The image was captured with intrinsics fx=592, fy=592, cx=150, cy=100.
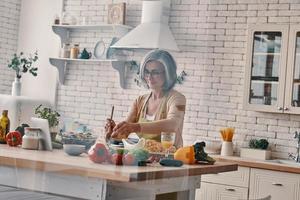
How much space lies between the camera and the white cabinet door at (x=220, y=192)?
2531 millimetres

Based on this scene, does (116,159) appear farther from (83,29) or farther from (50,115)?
(83,29)

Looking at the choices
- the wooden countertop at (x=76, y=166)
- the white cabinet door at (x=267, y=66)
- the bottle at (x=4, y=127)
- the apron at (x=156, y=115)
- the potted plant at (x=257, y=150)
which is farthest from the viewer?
the white cabinet door at (x=267, y=66)

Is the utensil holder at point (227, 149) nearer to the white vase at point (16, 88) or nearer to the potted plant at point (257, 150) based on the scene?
the potted plant at point (257, 150)

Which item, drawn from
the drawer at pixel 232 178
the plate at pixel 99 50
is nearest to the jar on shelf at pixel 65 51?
the plate at pixel 99 50

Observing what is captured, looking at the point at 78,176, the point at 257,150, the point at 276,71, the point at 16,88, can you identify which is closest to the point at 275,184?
the point at 257,150

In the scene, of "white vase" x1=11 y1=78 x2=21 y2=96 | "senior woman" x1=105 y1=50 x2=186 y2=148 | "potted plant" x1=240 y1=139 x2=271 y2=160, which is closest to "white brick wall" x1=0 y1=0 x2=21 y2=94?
"white vase" x1=11 y1=78 x2=21 y2=96

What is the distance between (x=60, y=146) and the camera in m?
2.26

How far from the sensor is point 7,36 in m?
2.08

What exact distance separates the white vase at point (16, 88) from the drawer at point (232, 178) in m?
0.87

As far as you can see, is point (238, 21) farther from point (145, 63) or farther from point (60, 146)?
point (60, 146)

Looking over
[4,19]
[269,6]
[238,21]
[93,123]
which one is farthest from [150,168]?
[269,6]

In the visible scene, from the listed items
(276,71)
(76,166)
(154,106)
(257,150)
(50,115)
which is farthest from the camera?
(276,71)

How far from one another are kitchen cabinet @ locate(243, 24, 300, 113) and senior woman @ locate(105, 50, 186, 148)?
3.34 ft

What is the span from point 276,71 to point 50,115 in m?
1.50
